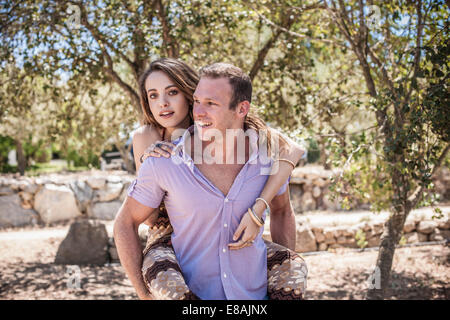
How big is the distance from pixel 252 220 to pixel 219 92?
0.57m

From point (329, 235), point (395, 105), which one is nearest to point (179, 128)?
point (395, 105)

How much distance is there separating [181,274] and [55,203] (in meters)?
9.35

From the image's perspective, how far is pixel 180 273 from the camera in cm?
186

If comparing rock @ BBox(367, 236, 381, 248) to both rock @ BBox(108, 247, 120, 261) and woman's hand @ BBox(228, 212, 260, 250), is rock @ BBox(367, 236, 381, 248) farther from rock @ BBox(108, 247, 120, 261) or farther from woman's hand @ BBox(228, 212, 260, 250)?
woman's hand @ BBox(228, 212, 260, 250)

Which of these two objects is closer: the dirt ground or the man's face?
the man's face

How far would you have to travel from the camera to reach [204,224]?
194cm

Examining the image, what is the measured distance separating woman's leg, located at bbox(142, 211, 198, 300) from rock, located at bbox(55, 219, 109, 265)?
552 cm

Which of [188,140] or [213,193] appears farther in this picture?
[188,140]

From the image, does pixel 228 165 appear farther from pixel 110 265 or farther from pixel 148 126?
pixel 110 265

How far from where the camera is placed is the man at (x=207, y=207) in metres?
1.93

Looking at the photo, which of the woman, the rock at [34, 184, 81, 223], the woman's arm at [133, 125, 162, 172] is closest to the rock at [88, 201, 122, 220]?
the rock at [34, 184, 81, 223]

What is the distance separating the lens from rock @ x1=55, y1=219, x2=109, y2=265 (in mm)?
7254

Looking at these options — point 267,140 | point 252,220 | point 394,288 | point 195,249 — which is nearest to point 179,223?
point 195,249
